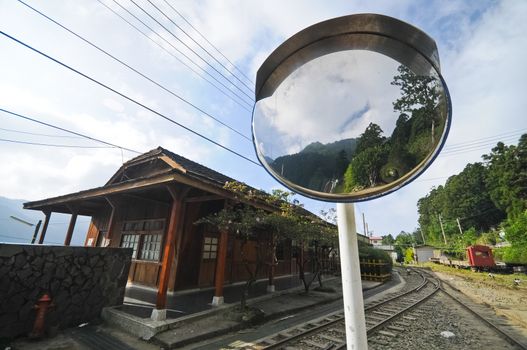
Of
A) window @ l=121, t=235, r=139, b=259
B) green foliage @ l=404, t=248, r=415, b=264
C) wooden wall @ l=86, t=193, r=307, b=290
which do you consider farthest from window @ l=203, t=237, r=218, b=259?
green foliage @ l=404, t=248, r=415, b=264

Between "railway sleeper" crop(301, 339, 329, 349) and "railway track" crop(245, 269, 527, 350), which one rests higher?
"railway track" crop(245, 269, 527, 350)

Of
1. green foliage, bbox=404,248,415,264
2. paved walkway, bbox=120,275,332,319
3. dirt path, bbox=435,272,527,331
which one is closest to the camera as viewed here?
paved walkway, bbox=120,275,332,319

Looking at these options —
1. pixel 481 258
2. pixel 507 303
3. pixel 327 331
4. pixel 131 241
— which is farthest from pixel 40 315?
pixel 481 258

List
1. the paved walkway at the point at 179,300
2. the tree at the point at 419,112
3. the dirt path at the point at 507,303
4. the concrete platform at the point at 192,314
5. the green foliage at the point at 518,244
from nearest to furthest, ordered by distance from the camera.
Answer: the tree at the point at 419,112
the concrete platform at the point at 192,314
the paved walkway at the point at 179,300
the dirt path at the point at 507,303
the green foliage at the point at 518,244

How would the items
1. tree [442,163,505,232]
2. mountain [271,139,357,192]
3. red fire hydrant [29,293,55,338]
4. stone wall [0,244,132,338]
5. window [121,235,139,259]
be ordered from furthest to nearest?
tree [442,163,505,232], window [121,235,139,259], stone wall [0,244,132,338], red fire hydrant [29,293,55,338], mountain [271,139,357,192]

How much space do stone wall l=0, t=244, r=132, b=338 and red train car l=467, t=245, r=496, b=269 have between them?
97.9 feet

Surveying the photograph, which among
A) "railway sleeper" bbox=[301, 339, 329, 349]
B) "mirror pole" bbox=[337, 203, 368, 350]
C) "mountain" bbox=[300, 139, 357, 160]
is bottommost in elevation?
"railway sleeper" bbox=[301, 339, 329, 349]

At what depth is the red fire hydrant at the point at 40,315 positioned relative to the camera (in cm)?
488

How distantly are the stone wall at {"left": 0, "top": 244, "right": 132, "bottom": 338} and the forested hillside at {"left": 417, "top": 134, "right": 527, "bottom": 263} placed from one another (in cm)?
3198

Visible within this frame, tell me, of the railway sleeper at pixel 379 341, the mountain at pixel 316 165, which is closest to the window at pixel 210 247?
the railway sleeper at pixel 379 341

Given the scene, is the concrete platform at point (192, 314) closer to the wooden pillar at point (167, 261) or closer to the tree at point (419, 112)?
the wooden pillar at point (167, 261)

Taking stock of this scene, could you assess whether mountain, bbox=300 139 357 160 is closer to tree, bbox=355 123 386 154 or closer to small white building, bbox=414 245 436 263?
tree, bbox=355 123 386 154

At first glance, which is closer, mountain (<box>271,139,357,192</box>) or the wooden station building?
mountain (<box>271,139,357,192</box>)

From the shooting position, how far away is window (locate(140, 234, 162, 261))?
927 cm
